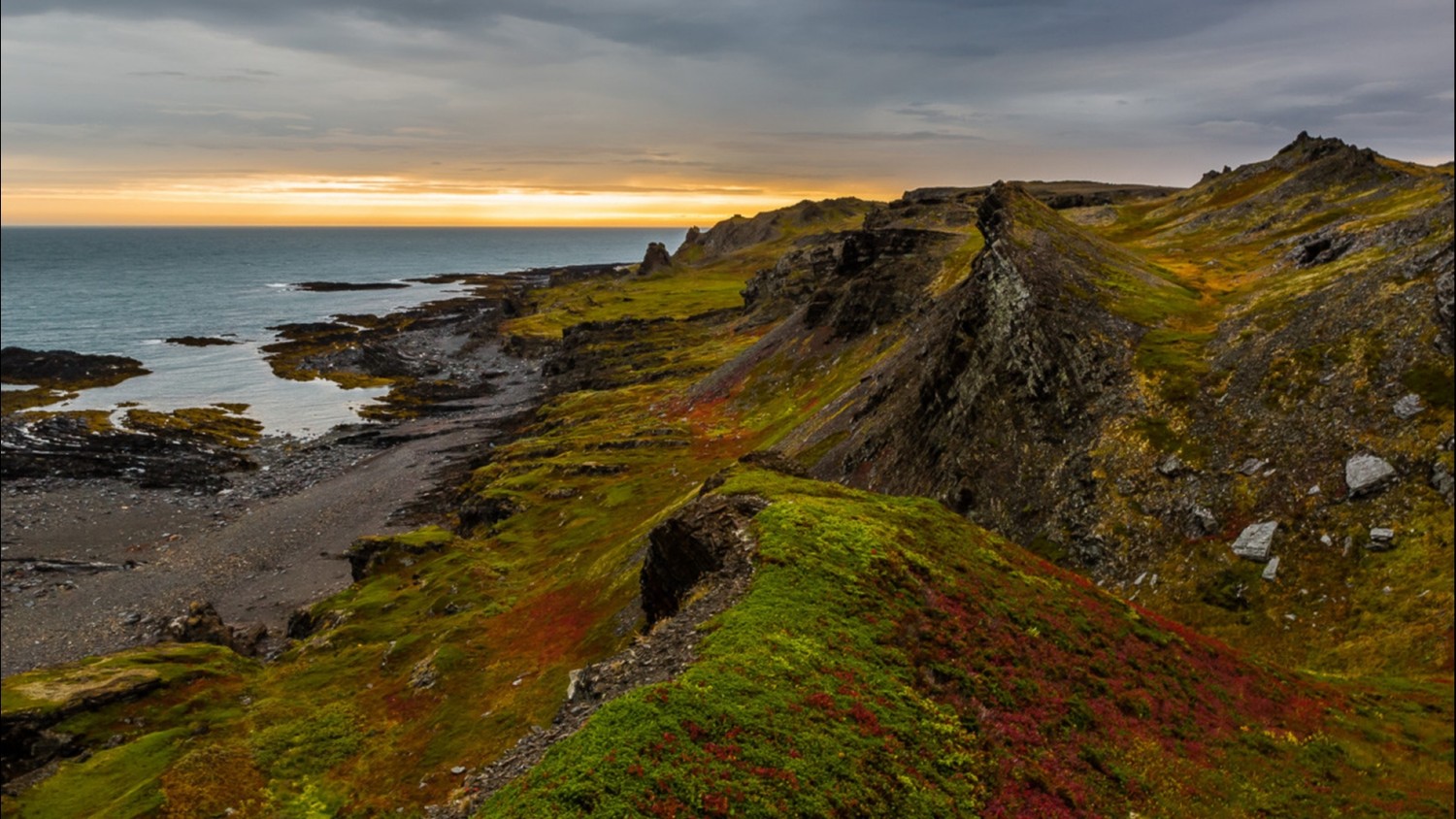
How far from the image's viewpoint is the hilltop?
52.7ft

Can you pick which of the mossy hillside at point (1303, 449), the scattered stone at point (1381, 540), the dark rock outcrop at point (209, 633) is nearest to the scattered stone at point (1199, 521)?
the mossy hillside at point (1303, 449)

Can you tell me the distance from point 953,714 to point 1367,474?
23.3 m

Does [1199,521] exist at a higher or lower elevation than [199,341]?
lower

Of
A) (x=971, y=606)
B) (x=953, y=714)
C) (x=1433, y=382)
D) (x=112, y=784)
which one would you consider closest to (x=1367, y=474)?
(x=1433, y=382)

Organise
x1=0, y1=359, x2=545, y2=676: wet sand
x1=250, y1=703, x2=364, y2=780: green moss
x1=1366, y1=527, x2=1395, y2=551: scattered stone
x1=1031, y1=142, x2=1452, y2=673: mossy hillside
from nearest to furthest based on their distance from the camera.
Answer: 1. x1=1031, y1=142, x2=1452, y2=673: mossy hillside
2. x1=1366, y1=527, x2=1395, y2=551: scattered stone
3. x1=250, y1=703, x2=364, y2=780: green moss
4. x1=0, y1=359, x2=545, y2=676: wet sand

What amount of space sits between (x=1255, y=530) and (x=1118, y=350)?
1492cm

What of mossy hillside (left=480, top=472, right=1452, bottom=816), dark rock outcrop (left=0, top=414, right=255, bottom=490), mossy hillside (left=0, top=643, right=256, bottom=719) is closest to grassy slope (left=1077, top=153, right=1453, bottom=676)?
mossy hillside (left=480, top=472, right=1452, bottom=816)

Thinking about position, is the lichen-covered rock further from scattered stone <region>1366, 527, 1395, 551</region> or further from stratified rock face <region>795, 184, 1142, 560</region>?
scattered stone <region>1366, 527, 1395, 551</region>

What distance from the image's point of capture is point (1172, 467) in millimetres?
34625

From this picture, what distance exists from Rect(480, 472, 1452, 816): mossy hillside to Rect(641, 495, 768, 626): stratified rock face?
3.56 ft

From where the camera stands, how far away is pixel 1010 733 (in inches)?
669

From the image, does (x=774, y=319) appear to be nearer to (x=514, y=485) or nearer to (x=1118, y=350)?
(x=514, y=485)

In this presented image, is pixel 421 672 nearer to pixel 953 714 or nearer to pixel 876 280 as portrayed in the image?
pixel 953 714

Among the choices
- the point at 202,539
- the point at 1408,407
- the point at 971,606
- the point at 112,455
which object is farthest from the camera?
the point at 112,455
